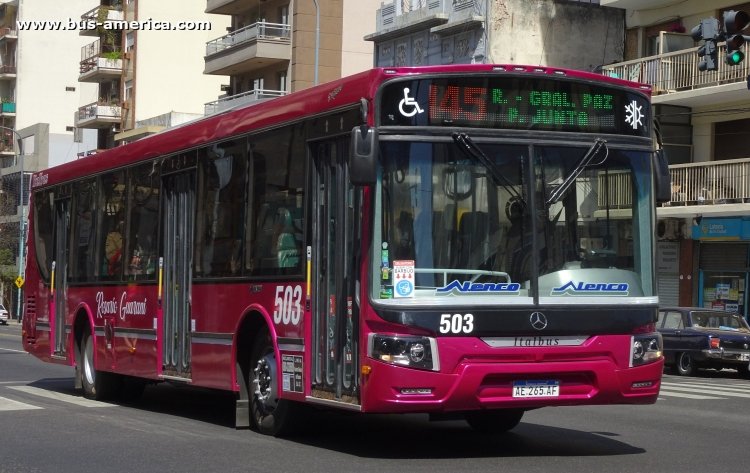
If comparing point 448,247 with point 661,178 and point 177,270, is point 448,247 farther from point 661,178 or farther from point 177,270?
point 177,270

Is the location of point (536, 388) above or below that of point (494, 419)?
above

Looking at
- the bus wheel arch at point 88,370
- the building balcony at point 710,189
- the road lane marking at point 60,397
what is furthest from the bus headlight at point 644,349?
the building balcony at point 710,189

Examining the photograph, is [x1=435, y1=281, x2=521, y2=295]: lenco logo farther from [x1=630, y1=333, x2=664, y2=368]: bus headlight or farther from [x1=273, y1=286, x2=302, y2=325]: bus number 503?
[x1=273, y1=286, x2=302, y2=325]: bus number 503

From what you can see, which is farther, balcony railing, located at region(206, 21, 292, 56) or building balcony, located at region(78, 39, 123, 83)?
building balcony, located at region(78, 39, 123, 83)

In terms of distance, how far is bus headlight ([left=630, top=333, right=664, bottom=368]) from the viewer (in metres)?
11.0

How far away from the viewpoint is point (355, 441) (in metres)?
12.3

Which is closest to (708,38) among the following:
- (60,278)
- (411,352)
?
A: (60,278)

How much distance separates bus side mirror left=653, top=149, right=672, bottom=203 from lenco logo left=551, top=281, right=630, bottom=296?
32.0 inches

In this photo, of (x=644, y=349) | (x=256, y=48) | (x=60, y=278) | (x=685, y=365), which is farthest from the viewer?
(x=256, y=48)

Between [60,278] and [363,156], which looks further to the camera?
[60,278]

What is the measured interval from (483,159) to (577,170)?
33.8 inches

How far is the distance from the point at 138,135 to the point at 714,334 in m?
42.2

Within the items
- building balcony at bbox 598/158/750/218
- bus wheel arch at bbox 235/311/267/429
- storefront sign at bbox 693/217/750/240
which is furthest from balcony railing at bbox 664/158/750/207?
bus wheel arch at bbox 235/311/267/429

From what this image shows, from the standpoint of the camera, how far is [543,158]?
35.6 feet
